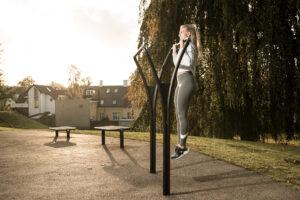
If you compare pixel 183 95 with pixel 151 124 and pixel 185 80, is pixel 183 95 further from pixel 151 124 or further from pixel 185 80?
pixel 151 124

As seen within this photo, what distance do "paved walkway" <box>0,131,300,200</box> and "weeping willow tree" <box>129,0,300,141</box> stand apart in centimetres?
562

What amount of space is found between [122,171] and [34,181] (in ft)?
4.33

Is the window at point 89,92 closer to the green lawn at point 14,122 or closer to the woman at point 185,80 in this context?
the green lawn at point 14,122

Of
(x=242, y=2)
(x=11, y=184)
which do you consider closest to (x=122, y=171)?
(x=11, y=184)

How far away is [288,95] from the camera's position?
12.8 m

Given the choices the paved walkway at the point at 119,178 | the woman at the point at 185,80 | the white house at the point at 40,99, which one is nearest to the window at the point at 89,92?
the white house at the point at 40,99

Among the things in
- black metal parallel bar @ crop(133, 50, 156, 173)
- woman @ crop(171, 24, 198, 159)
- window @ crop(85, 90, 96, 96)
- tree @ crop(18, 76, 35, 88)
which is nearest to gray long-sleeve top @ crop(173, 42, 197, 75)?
woman @ crop(171, 24, 198, 159)

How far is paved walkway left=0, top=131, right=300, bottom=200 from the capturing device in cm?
509

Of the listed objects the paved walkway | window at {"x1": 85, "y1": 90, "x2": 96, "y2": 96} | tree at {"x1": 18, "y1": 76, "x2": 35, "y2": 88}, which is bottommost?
the paved walkway

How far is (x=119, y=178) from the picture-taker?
599 centimetres

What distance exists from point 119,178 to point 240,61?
8.55 m

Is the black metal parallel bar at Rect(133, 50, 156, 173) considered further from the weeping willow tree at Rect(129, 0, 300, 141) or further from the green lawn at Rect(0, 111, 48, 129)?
the green lawn at Rect(0, 111, 48, 129)

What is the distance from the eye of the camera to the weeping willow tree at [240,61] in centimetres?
1255

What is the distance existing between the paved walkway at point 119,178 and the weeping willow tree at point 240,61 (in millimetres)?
5622
